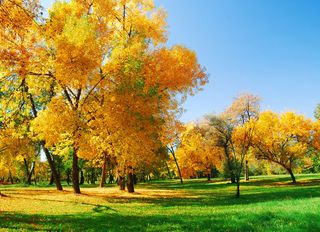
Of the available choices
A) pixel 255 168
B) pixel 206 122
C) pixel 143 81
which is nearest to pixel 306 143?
pixel 206 122

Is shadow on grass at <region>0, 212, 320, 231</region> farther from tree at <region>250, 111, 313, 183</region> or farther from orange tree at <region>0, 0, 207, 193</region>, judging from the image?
tree at <region>250, 111, 313, 183</region>

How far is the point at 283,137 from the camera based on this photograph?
153ft

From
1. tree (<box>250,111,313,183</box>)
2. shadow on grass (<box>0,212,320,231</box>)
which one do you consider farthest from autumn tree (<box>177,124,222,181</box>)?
shadow on grass (<box>0,212,320,231</box>)

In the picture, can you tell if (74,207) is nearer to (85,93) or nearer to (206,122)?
(85,93)

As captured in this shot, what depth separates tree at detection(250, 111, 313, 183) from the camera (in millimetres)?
46562

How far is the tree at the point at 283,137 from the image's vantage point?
46.6 meters

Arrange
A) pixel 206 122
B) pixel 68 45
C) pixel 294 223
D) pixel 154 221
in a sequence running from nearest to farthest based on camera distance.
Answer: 1. pixel 294 223
2. pixel 154 221
3. pixel 68 45
4. pixel 206 122

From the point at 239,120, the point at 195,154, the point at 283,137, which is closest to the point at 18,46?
the point at 239,120

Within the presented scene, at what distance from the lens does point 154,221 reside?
13.8 metres

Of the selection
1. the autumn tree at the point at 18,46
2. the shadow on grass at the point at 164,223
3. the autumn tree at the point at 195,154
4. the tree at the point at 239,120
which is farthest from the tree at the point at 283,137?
the shadow on grass at the point at 164,223

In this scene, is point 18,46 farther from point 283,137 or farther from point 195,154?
point 195,154

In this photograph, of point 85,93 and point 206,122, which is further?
point 206,122

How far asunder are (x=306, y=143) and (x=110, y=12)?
36480 mm

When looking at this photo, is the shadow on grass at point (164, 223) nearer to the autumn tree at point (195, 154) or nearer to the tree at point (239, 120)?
the tree at point (239, 120)
